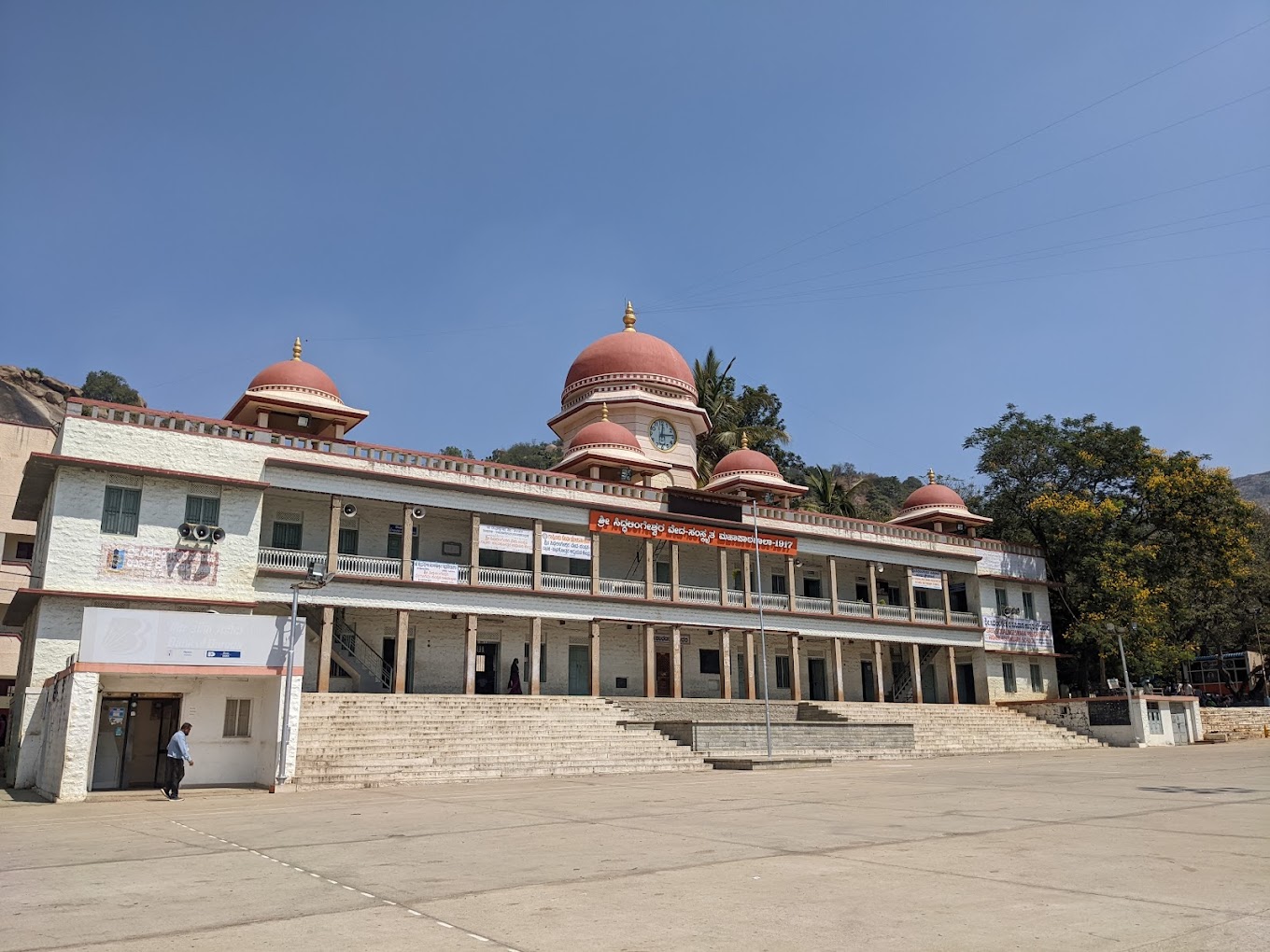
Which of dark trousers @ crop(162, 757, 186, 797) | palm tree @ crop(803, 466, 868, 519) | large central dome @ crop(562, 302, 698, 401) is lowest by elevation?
dark trousers @ crop(162, 757, 186, 797)

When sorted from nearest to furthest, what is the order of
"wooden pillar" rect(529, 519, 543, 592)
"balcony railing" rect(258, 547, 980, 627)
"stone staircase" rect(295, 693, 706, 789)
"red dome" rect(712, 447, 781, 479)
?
"stone staircase" rect(295, 693, 706, 789), "balcony railing" rect(258, 547, 980, 627), "wooden pillar" rect(529, 519, 543, 592), "red dome" rect(712, 447, 781, 479)

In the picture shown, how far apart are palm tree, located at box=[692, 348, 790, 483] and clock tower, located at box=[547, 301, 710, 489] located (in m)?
5.10

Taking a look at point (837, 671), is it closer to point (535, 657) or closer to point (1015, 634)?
point (1015, 634)

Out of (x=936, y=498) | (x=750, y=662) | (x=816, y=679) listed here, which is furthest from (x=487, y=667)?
(x=936, y=498)

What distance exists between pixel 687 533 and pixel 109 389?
65.0 metres

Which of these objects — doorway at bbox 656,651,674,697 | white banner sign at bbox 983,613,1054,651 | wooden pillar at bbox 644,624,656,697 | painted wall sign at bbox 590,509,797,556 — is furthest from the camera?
white banner sign at bbox 983,613,1054,651

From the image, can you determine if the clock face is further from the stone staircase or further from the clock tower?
the stone staircase

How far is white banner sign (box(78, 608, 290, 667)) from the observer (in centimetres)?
1745

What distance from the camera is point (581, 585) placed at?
106ft

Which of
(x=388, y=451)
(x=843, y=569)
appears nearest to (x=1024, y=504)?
(x=843, y=569)

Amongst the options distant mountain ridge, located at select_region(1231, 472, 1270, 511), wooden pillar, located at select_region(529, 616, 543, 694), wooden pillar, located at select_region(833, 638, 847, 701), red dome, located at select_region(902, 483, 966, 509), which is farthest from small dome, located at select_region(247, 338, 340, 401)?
distant mountain ridge, located at select_region(1231, 472, 1270, 511)

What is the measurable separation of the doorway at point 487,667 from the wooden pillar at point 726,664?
25.6 feet

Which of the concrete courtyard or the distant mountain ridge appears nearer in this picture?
the concrete courtyard

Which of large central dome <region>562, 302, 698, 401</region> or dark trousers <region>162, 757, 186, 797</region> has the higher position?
large central dome <region>562, 302, 698, 401</region>
